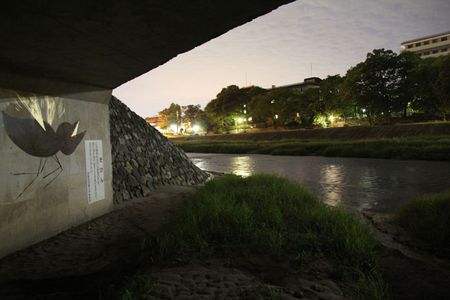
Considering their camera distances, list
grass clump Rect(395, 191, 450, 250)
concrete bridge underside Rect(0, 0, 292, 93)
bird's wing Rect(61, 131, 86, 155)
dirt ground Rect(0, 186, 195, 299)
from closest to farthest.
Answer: concrete bridge underside Rect(0, 0, 292, 93) < dirt ground Rect(0, 186, 195, 299) < grass clump Rect(395, 191, 450, 250) < bird's wing Rect(61, 131, 86, 155)

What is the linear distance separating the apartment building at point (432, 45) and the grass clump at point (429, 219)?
345 feet

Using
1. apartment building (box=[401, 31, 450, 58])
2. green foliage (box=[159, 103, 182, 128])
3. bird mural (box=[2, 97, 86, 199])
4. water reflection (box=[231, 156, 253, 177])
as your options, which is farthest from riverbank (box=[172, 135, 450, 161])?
apartment building (box=[401, 31, 450, 58])

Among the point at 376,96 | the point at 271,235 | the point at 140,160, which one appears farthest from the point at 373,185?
the point at 376,96

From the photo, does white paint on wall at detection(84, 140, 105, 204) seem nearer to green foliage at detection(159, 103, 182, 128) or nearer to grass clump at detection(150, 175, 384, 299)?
grass clump at detection(150, 175, 384, 299)

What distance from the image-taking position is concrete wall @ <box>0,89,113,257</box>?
17.8 feet

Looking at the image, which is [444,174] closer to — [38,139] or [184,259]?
[184,259]

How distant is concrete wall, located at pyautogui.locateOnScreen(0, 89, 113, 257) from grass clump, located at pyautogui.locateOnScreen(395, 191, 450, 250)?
726 cm

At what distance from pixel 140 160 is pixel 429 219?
8.82 m

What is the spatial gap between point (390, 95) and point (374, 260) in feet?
128

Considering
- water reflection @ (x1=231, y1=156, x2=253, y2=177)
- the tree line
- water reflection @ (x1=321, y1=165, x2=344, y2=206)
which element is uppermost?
the tree line

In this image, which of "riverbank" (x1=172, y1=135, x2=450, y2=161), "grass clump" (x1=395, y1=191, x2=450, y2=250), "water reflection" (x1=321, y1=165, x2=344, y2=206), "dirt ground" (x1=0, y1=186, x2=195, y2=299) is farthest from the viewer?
"riverbank" (x1=172, y1=135, x2=450, y2=161)

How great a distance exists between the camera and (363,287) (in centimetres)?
374

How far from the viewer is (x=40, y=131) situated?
6184 millimetres

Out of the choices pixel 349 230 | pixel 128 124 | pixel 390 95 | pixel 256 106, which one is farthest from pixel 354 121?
pixel 349 230
